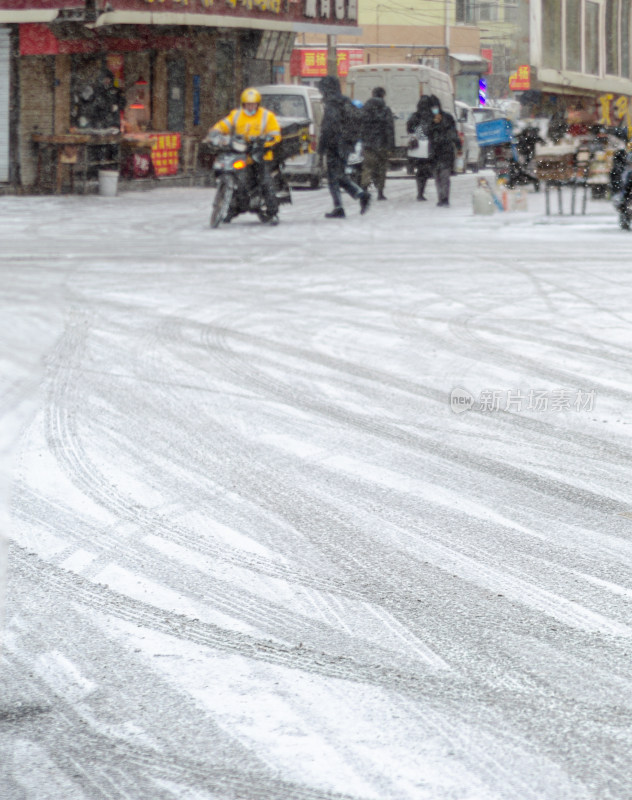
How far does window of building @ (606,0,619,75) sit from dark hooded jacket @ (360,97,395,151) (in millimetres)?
14020

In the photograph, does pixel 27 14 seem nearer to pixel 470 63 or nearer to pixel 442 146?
pixel 442 146

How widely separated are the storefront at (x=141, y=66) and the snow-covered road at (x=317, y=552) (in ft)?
57.1

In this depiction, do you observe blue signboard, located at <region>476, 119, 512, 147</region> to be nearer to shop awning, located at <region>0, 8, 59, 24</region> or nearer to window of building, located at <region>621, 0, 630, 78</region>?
shop awning, located at <region>0, 8, 59, 24</region>

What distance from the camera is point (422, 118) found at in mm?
22969

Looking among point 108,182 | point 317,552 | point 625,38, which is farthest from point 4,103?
point 317,552

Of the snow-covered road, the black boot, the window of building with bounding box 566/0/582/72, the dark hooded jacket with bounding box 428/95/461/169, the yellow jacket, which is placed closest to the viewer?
the snow-covered road

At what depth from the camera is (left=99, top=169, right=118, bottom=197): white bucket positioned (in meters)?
27.1

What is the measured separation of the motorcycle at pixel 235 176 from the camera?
18266 mm

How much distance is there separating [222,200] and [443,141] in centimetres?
528

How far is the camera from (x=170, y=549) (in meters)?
4.58

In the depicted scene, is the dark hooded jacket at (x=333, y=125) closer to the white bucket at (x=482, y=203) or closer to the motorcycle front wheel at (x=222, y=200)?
the white bucket at (x=482, y=203)

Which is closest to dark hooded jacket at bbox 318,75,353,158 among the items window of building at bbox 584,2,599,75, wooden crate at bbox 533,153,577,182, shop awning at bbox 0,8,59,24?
wooden crate at bbox 533,153,577,182

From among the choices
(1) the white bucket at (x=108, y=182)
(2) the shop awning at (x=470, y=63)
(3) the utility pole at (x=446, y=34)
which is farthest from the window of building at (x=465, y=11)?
(1) the white bucket at (x=108, y=182)

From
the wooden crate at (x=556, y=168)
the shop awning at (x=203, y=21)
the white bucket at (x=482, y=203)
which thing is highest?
the shop awning at (x=203, y=21)
